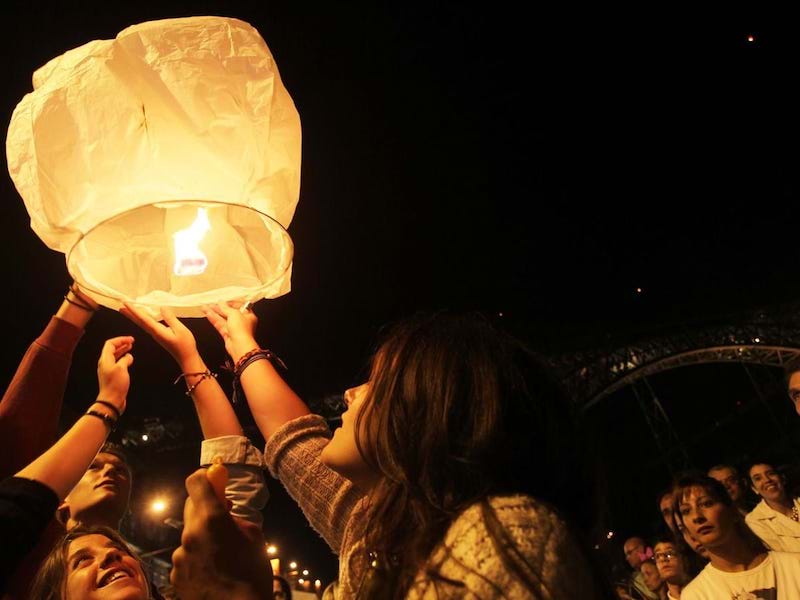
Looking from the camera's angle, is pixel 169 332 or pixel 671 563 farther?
pixel 671 563

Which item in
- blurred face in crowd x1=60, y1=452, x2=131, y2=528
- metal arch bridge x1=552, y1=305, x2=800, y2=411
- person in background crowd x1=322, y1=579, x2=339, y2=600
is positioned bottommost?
metal arch bridge x1=552, y1=305, x2=800, y2=411

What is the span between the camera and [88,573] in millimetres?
1621

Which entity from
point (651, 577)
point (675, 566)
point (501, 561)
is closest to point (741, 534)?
point (675, 566)

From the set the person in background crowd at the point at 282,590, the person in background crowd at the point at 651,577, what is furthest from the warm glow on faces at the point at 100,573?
the person in background crowd at the point at 651,577

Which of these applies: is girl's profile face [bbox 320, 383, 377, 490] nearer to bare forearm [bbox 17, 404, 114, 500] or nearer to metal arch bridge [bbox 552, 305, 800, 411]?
bare forearm [bbox 17, 404, 114, 500]

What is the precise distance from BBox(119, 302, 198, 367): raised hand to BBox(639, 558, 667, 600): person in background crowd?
5.56 m

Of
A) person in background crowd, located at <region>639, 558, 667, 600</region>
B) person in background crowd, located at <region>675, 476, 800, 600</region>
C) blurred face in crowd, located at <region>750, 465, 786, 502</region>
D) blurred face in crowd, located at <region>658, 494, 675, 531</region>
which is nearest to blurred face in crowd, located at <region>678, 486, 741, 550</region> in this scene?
person in background crowd, located at <region>675, 476, 800, 600</region>

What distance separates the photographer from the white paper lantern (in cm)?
129

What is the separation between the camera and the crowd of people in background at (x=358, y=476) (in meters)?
0.91

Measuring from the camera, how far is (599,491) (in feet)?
3.61

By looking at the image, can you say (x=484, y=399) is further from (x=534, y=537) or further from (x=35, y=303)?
(x=35, y=303)

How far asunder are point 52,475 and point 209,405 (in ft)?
1.62

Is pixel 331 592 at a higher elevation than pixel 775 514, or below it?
higher

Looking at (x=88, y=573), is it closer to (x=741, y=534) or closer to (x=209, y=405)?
(x=209, y=405)
